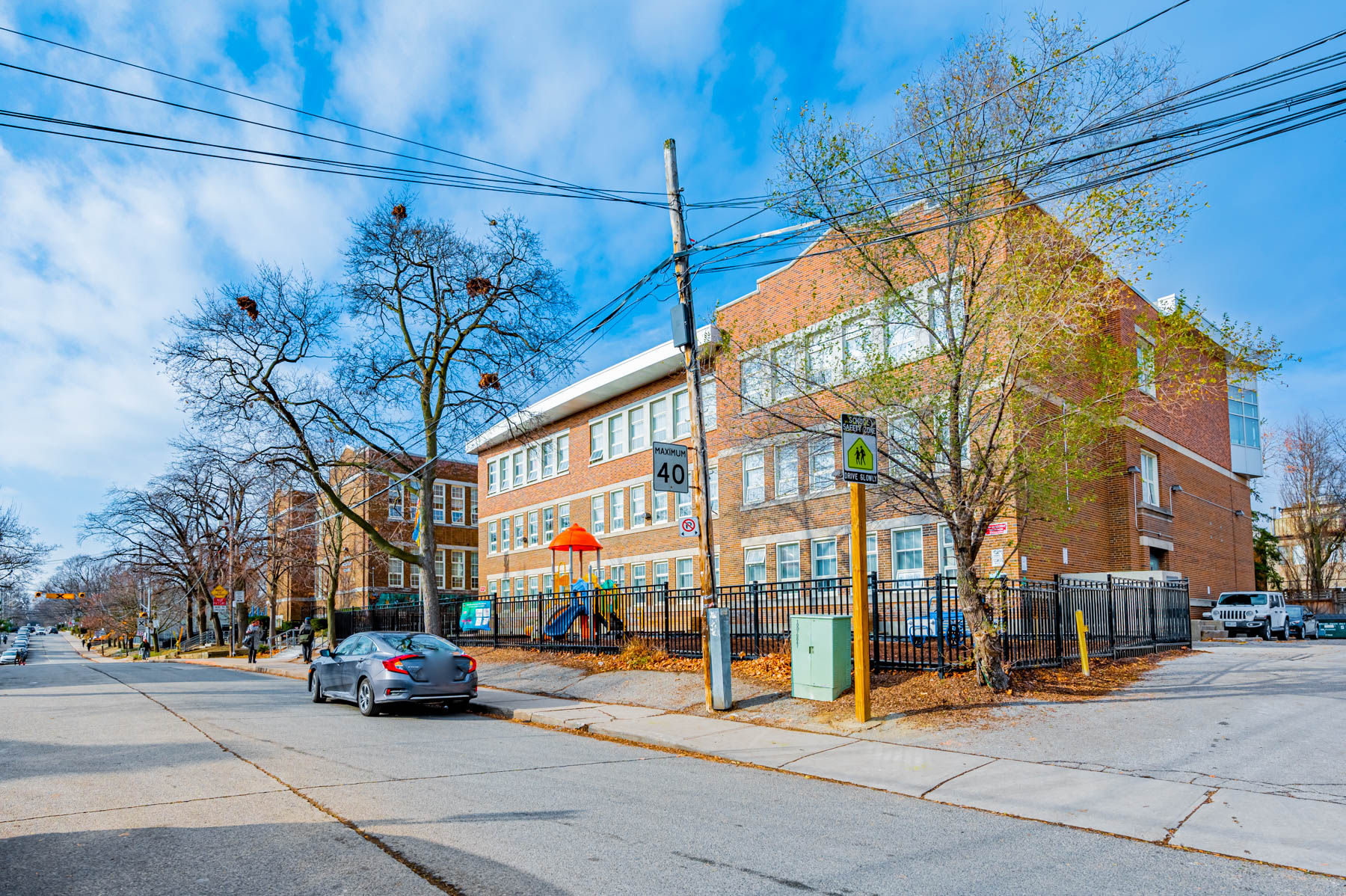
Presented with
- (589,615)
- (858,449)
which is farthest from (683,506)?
(858,449)

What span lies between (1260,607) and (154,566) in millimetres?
59652

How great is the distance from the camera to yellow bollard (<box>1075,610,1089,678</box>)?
14.1 metres

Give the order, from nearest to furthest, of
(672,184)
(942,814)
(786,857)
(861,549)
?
1. (786,857)
2. (942,814)
3. (861,549)
4. (672,184)

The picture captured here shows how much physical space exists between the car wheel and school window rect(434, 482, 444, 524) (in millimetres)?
51128

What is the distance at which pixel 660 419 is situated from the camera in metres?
33.9

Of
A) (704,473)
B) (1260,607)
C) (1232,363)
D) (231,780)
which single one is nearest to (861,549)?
(704,473)

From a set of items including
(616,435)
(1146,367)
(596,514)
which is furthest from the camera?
(596,514)

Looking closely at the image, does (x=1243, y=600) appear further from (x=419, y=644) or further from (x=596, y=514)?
(x=419, y=644)

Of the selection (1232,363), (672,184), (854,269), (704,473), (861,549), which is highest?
(672,184)

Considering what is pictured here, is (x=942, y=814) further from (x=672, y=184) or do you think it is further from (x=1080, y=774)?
(x=672, y=184)

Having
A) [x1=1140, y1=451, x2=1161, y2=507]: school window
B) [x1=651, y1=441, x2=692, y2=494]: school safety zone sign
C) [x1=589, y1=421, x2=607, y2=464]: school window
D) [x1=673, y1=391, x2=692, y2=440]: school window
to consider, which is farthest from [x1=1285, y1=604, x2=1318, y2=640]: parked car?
[x1=651, y1=441, x2=692, y2=494]: school safety zone sign

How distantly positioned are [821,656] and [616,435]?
23.9 m

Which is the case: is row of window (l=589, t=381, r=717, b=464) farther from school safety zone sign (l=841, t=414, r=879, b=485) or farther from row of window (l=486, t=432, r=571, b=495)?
school safety zone sign (l=841, t=414, r=879, b=485)

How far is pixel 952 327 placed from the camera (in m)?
13.1
